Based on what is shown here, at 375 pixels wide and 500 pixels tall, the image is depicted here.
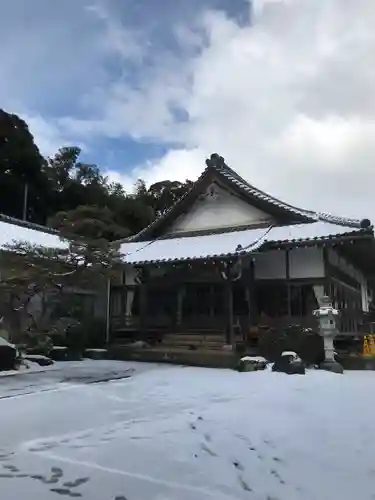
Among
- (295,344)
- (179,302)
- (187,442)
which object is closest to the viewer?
(187,442)

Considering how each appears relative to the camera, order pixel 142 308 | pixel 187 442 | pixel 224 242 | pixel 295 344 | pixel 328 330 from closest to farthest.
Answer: pixel 187 442, pixel 328 330, pixel 295 344, pixel 224 242, pixel 142 308

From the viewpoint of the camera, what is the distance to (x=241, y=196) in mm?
17172

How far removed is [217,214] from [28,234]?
23.6 ft

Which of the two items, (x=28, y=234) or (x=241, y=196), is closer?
(x=241, y=196)

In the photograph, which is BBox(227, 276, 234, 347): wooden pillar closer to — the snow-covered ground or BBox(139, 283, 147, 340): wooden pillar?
BBox(139, 283, 147, 340): wooden pillar

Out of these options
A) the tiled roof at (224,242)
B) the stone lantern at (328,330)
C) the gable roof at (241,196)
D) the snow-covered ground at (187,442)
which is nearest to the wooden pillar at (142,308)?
the tiled roof at (224,242)

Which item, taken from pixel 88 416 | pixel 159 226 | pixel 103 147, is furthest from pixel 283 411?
pixel 159 226

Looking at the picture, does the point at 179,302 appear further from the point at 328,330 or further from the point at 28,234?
the point at 28,234

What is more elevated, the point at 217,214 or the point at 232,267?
the point at 217,214

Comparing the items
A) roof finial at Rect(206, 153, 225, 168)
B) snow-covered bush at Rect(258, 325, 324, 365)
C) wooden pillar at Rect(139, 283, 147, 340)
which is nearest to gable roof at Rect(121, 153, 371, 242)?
roof finial at Rect(206, 153, 225, 168)

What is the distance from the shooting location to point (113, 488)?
3346mm

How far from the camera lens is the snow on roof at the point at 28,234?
1726 cm

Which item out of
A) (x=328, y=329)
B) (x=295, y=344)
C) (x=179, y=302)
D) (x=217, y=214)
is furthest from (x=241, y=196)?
(x=328, y=329)

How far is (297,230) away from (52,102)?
27.8 ft
